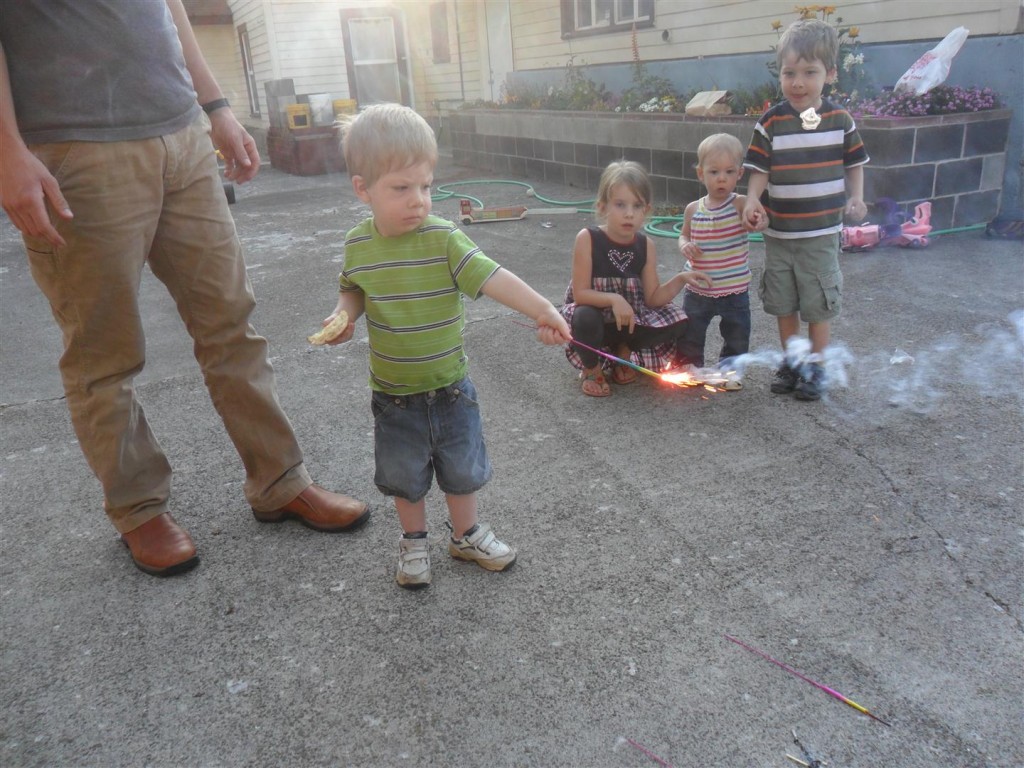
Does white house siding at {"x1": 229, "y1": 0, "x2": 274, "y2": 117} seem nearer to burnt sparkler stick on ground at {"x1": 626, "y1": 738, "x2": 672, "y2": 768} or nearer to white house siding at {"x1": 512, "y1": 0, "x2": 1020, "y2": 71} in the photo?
white house siding at {"x1": 512, "y1": 0, "x2": 1020, "y2": 71}

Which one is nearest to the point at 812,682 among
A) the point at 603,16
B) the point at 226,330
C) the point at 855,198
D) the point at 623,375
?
the point at 226,330

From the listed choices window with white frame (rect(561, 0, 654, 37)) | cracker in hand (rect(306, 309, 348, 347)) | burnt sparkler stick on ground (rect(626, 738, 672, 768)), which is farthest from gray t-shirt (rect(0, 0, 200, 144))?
window with white frame (rect(561, 0, 654, 37))

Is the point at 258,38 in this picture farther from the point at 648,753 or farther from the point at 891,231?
the point at 648,753

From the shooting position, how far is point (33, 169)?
206cm

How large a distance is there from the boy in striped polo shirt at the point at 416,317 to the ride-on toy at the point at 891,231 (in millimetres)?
4506

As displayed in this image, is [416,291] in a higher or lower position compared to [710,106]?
lower

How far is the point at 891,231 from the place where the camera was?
20.1ft

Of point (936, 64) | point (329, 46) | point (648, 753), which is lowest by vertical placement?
point (648, 753)

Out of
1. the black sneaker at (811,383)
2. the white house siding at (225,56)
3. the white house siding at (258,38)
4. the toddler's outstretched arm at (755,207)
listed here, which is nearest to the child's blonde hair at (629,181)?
the toddler's outstretched arm at (755,207)

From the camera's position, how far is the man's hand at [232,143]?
272cm

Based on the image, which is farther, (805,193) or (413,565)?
(805,193)

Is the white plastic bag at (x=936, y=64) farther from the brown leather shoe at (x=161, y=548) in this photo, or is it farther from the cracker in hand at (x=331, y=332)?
the brown leather shoe at (x=161, y=548)

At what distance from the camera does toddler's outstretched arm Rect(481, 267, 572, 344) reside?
2088mm

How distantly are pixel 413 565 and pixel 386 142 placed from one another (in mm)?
1193
